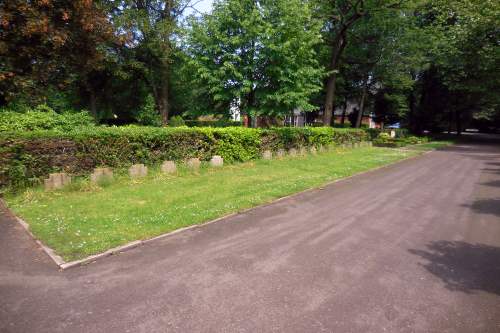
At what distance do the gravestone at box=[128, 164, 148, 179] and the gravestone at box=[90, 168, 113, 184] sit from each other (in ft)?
2.30

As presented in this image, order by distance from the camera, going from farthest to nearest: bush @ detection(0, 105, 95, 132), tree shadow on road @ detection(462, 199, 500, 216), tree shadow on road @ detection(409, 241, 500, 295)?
1. bush @ detection(0, 105, 95, 132)
2. tree shadow on road @ detection(462, 199, 500, 216)
3. tree shadow on road @ detection(409, 241, 500, 295)

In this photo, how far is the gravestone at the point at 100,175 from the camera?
30.1 ft

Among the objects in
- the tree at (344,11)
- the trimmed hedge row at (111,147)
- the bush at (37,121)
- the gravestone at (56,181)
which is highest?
the tree at (344,11)

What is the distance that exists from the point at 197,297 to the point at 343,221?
4058mm

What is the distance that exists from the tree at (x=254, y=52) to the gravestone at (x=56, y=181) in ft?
25.4

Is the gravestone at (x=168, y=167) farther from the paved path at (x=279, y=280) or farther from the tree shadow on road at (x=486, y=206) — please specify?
the tree shadow on road at (x=486, y=206)

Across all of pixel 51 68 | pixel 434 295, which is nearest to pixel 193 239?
pixel 434 295

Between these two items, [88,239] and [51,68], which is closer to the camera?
[88,239]

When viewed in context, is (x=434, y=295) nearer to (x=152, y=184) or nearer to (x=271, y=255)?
(x=271, y=255)

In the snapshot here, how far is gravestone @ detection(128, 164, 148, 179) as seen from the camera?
10086 millimetres

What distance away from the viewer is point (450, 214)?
733 centimetres

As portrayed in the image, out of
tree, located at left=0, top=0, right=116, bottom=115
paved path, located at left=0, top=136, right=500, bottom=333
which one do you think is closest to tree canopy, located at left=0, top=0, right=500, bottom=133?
tree, located at left=0, top=0, right=116, bottom=115

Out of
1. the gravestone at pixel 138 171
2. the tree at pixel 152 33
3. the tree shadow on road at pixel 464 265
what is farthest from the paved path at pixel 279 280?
the tree at pixel 152 33

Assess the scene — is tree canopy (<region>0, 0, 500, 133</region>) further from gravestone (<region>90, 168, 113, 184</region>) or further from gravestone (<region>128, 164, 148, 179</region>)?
gravestone (<region>90, 168, 113, 184</region>)
